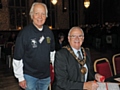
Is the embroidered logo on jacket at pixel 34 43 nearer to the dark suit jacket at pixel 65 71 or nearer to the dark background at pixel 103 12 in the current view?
the dark suit jacket at pixel 65 71

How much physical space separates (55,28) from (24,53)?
386 inches

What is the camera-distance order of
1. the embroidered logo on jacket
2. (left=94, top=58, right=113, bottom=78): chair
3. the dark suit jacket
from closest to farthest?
the dark suit jacket → the embroidered logo on jacket → (left=94, top=58, right=113, bottom=78): chair

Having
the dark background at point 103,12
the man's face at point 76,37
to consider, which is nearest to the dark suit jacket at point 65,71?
the man's face at point 76,37

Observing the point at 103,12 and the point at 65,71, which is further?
the point at 103,12

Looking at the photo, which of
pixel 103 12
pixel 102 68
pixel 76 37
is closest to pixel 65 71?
pixel 76 37

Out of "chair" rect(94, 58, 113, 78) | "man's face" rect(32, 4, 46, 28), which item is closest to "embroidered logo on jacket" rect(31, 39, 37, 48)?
"man's face" rect(32, 4, 46, 28)

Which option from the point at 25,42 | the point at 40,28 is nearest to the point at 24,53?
the point at 25,42

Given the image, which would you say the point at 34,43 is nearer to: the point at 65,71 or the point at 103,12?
the point at 65,71

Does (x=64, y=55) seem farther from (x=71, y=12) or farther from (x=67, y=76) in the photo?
(x=71, y=12)

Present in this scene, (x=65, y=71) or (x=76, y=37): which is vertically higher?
(x=76, y=37)

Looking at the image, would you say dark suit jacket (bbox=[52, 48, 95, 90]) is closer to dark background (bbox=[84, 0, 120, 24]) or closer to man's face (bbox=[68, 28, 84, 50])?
man's face (bbox=[68, 28, 84, 50])

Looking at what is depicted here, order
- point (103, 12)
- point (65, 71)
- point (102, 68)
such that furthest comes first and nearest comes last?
point (103, 12) < point (102, 68) < point (65, 71)

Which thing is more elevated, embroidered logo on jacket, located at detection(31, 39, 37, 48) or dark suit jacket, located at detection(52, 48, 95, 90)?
embroidered logo on jacket, located at detection(31, 39, 37, 48)

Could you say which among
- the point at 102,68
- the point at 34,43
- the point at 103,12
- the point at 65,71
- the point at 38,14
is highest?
the point at 103,12
